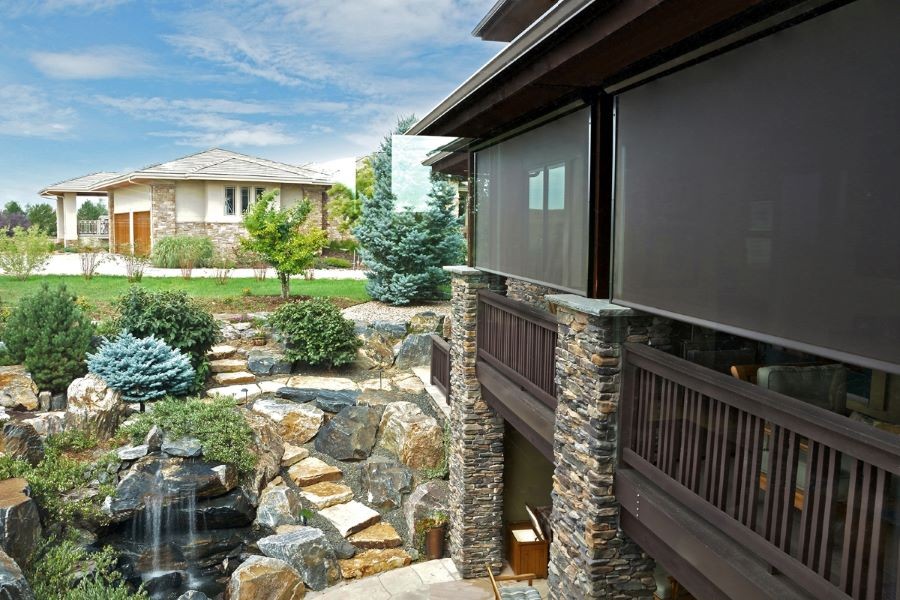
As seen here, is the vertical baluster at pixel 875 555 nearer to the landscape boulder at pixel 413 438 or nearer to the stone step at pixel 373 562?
the stone step at pixel 373 562

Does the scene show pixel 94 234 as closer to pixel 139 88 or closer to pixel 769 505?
pixel 139 88

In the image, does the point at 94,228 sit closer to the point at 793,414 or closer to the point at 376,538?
the point at 376,538

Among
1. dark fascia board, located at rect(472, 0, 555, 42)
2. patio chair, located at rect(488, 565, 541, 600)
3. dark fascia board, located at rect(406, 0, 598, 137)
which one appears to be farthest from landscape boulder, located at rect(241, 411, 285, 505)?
dark fascia board, located at rect(472, 0, 555, 42)

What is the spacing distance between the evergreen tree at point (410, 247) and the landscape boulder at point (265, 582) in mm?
11494

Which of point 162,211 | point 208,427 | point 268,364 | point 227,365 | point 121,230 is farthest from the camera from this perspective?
point 121,230

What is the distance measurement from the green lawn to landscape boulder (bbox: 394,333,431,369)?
4.49 meters

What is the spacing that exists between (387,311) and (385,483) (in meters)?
8.30

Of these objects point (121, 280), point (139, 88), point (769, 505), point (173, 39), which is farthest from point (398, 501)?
point (173, 39)

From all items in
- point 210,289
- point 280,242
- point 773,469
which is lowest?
point 210,289

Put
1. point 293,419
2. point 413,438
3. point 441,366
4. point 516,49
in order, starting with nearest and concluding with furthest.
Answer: point 516,49 < point 413,438 < point 293,419 < point 441,366

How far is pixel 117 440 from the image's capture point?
1167 cm

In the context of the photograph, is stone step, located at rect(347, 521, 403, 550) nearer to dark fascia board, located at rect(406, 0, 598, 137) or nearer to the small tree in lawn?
dark fascia board, located at rect(406, 0, 598, 137)

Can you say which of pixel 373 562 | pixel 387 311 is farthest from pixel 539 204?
pixel 387 311

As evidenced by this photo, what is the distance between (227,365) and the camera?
15.0 meters
